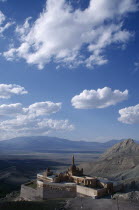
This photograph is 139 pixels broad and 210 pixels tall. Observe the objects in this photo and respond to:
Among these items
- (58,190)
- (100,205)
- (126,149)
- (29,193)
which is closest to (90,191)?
(100,205)

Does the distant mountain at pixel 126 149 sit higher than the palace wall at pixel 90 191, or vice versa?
the distant mountain at pixel 126 149

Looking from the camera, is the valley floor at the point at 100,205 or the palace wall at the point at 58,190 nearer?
the valley floor at the point at 100,205

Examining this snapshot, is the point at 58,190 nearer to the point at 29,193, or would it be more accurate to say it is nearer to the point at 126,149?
the point at 29,193

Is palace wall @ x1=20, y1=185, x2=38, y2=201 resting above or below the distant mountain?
below

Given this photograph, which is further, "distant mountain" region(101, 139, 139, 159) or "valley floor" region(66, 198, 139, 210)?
"distant mountain" region(101, 139, 139, 159)

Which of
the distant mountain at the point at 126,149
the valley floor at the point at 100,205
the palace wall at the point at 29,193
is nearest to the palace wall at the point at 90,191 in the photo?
the valley floor at the point at 100,205

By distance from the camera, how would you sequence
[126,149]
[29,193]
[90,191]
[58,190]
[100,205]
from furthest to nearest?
→ [126,149] → [29,193] → [58,190] → [90,191] → [100,205]

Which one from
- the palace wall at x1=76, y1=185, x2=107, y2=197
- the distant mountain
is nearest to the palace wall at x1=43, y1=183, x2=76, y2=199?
the palace wall at x1=76, y1=185, x2=107, y2=197

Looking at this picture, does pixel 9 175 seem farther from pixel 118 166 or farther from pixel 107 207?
pixel 107 207

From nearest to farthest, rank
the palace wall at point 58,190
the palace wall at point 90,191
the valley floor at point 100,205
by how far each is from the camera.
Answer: the valley floor at point 100,205 → the palace wall at point 90,191 → the palace wall at point 58,190

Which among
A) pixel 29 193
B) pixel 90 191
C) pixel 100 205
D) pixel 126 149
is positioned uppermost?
pixel 126 149

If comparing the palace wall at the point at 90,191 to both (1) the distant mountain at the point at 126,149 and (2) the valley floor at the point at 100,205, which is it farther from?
(1) the distant mountain at the point at 126,149

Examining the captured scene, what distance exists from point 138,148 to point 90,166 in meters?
21.1

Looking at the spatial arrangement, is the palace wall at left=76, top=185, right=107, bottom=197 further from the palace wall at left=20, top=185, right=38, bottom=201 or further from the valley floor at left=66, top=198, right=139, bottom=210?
the palace wall at left=20, top=185, right=38, bottom=201
